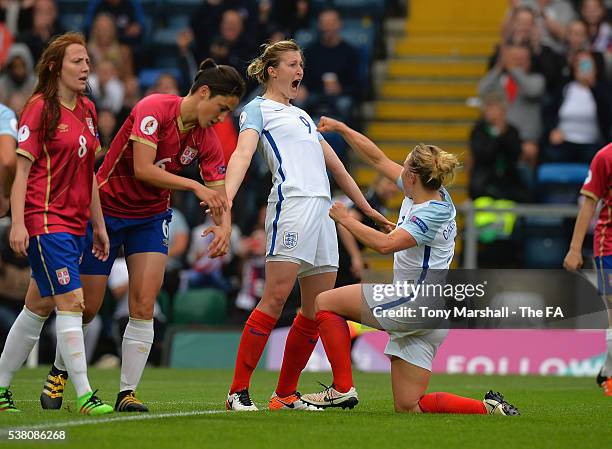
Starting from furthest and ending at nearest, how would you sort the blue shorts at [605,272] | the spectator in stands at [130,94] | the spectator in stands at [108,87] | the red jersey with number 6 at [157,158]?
the spectator in stands at [108,87], the spectator in stands at [130,94], the blue shorts at [605,272], the red jersey with number 6 at [157,158]

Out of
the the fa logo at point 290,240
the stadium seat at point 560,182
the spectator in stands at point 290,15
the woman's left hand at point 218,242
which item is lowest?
the stadium seat at point 560,182

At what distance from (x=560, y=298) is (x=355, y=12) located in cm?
729

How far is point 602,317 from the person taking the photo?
487 inches

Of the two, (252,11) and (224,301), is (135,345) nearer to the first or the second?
(224,301)

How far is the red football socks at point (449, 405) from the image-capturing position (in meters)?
8.12

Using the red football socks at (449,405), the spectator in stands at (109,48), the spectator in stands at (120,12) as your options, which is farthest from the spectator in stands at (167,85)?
the red football socks at (449,405)

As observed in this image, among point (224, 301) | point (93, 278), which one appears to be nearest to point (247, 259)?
point (224, 301)

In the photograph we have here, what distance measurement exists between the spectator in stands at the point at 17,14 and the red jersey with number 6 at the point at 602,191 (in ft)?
35.1

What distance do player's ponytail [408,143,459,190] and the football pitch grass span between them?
4.74ft

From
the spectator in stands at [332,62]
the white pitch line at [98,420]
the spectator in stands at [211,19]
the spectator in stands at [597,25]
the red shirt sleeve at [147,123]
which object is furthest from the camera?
the spectator in stands at [211,19]

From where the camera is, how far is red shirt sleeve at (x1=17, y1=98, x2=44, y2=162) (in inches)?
299

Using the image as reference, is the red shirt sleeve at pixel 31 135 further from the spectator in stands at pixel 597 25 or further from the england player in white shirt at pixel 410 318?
the spectator in stands at pixel 597 25

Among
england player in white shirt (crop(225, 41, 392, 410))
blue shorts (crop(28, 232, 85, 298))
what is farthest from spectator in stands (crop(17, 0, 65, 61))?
blue shorts (crop(28, 232, 85, 298))

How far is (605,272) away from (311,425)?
13.9ft
